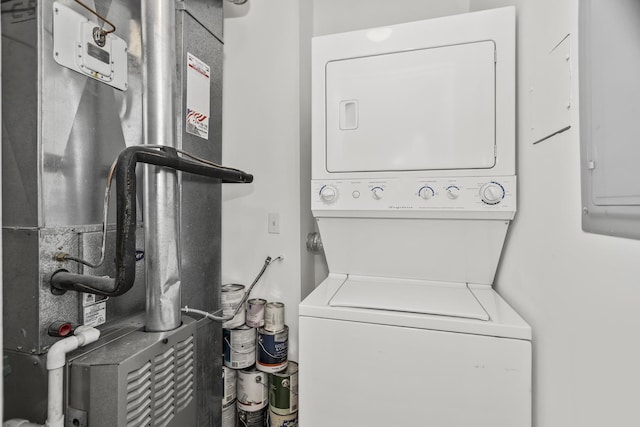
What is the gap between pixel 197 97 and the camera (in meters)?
1.46

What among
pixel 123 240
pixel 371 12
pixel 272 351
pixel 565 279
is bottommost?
pixel 272 351

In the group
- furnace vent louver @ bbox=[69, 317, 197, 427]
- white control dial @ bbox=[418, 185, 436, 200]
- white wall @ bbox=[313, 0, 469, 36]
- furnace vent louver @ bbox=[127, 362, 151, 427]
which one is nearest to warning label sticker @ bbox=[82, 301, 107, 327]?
furnace vent louver @ bbox=[69, 317, 197, 427]

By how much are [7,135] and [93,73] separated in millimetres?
348

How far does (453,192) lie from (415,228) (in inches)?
9.1

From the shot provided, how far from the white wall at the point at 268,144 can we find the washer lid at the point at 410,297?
523mm

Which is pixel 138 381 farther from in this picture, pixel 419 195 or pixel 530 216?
pixel 530 216

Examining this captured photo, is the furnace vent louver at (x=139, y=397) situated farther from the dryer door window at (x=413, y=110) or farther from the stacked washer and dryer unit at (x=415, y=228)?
the dryer door window at (x=413, y=110)

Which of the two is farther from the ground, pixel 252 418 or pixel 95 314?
pixel 95 314

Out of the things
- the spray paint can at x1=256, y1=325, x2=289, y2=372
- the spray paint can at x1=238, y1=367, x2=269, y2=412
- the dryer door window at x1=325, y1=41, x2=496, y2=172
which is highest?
the dryer door window at x1=325, y1=41, x2=496, y2=172

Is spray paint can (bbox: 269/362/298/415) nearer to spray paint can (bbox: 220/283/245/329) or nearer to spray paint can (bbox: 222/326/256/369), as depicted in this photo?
spray paint can (bbox: 222/326/256/369)

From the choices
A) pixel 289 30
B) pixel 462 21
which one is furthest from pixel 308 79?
pixel 462 21

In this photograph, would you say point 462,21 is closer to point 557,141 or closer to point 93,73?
point 557,141

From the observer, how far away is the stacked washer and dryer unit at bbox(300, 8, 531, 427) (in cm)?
96

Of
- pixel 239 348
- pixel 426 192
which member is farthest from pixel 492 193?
pixel 239 348
